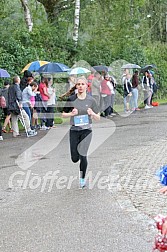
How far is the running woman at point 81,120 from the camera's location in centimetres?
904

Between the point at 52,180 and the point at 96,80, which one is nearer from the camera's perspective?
the point at 52,180

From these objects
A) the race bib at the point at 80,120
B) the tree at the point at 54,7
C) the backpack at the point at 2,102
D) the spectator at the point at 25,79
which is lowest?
the backpack at the point at 2,102

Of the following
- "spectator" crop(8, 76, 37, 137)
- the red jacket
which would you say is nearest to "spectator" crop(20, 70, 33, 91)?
A: "spectator" crop(8, 76, 37, 137)

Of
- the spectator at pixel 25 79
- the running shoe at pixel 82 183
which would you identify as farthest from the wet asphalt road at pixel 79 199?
the spectator at pixel 25 79

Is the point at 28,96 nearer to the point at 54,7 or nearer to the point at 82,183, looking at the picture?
the point at 82,183

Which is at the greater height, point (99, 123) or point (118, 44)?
point (118, 44)

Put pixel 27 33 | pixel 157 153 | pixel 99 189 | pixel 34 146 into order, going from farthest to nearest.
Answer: pixel 27 33, pixel 34 146, pixel 157 153, pixel 99 189

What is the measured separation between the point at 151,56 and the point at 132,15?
4678mm

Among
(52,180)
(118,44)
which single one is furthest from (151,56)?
(52,180)

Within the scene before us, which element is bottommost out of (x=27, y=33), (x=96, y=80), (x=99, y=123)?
(x=99, y=123)

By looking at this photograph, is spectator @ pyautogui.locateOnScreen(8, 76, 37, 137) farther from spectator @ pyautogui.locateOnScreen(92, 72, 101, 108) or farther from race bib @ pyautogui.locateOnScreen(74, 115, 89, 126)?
race bib @ pyautogui.locateOnScreen(74, 115, 89, 126)

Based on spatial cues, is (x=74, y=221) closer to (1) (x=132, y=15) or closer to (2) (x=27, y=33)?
(2) (x=27, y=33)

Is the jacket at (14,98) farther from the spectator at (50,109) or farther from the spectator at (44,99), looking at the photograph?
the spectator at (50,109)

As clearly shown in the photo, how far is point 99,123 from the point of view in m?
19.2
